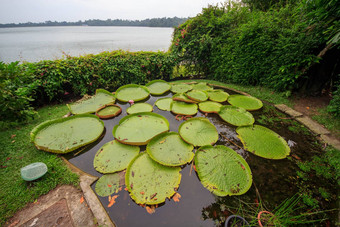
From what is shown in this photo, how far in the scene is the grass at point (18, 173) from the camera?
1.76m

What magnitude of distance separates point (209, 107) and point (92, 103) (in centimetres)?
330

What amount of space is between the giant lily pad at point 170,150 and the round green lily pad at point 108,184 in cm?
63

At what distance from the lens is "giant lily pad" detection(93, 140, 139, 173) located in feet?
7.13

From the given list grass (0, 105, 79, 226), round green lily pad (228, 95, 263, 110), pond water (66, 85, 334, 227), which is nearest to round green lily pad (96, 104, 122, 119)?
pond water (66, 85, 334, 227)

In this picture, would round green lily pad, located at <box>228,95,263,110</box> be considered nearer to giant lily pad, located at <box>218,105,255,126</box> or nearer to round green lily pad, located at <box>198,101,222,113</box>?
giant lily pad, located at <box>218,105,255,126</box>

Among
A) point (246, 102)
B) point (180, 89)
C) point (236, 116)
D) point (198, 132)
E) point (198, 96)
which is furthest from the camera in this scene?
point (180, 89)

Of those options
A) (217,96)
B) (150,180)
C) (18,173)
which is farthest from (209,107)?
(18,173)

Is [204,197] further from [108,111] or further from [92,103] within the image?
[92,103]

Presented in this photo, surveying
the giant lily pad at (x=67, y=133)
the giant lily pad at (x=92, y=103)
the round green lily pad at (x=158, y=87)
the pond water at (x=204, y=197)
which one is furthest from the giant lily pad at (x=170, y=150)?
the round green lily pad at (x=158, y=87)

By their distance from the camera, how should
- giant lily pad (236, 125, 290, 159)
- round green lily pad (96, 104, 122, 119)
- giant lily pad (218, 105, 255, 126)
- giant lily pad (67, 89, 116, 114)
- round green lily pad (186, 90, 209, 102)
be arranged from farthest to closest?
round green lily pad (186, 90, 209, 102) → giant lily pad (67, 89, 116, 114) → round green lily pad (96, 104, 122, 119) → giant lily pad (218, 105, 255, 126) → giant lily pad (236, 125, 290, 159)

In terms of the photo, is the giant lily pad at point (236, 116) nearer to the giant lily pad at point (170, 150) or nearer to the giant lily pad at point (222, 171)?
the giant lily pad at point (222, 171)

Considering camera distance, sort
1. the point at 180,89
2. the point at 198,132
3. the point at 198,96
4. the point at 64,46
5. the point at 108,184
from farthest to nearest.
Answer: the point at 64,46, the point at 180,89, the point at 198,96, the point at 198,132, the point at 108,184

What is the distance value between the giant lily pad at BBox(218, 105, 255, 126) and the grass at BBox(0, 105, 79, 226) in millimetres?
3253

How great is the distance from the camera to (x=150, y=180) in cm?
197
